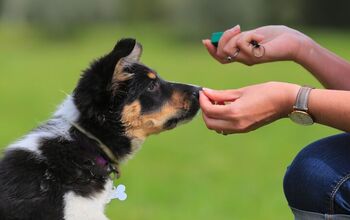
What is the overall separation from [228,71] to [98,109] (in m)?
15.8

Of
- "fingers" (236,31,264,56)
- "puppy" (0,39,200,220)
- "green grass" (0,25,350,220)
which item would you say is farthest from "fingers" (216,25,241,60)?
"green grass" (0,25,350,220)

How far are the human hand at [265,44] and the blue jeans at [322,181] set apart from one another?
562 millimetres

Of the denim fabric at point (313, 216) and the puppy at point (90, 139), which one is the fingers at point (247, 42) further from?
the denim fabric at point (313, 216)

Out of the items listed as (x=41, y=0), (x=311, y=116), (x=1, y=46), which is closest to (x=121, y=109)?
(x=311, y=116)

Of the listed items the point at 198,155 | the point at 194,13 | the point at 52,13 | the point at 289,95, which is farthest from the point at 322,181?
the point at 52,13

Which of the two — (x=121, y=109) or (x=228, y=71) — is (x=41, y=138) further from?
(x=228, y=71)

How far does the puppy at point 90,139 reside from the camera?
3.44 metres

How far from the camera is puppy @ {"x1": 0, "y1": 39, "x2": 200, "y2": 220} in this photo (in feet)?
11.3

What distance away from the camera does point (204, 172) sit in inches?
306

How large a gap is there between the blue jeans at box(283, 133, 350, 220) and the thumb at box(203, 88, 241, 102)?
506 mm

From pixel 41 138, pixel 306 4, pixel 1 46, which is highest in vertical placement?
pixel 1 46

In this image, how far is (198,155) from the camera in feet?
29.2

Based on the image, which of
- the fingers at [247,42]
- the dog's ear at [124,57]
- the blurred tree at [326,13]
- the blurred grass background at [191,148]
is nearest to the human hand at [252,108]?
the fingers at [247,42]

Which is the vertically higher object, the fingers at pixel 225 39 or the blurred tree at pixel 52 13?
the blurred tree at pixel 52 13
